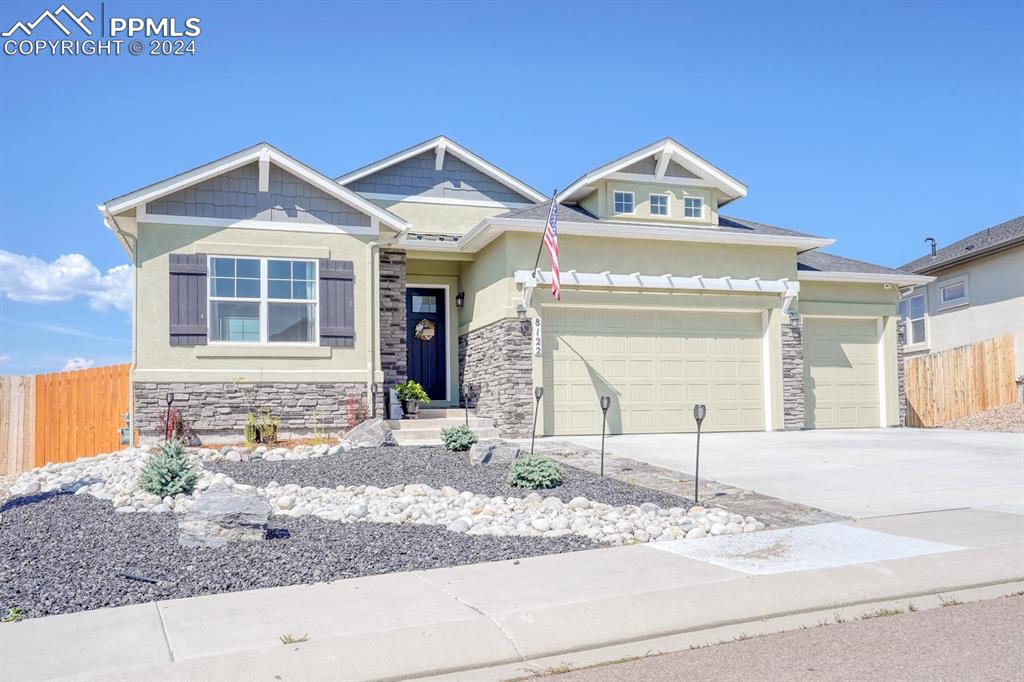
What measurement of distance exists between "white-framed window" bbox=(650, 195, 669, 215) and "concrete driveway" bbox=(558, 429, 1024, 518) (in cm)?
459

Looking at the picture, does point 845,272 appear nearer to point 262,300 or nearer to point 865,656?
point 262,300

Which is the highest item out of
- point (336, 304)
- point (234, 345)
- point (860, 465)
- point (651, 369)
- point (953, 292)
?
point (953, 292)

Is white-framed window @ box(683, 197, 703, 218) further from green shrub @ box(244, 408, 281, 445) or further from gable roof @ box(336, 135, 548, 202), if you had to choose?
green shrub @ box(244, 408, 281, 445)

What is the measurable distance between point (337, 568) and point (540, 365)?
8.92 metres

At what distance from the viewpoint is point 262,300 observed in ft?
45.7

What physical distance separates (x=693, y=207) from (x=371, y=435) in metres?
8.28

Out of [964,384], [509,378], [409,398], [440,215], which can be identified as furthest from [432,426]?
[964,384]

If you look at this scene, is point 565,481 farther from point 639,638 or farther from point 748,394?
point 748,394

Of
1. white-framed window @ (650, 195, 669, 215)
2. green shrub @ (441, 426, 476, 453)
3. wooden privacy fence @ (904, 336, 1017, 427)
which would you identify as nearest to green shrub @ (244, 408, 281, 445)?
green shrub @ (441, 426, 476, 453)

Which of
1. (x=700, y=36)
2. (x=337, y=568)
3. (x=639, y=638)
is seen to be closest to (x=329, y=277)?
(x=700, y=36)

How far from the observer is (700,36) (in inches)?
559

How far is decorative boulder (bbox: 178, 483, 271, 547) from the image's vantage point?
257 inches

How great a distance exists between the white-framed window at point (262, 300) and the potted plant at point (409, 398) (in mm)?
1918

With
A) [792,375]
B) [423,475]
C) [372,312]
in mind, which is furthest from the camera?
[792,375]
